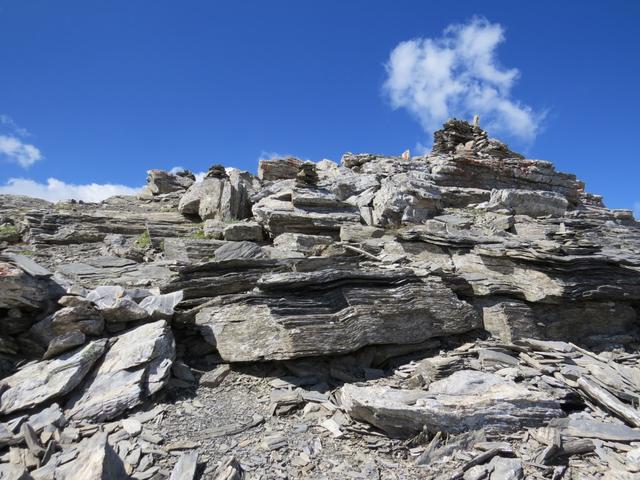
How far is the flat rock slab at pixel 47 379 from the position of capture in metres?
7.03

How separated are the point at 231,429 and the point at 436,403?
4.18 m

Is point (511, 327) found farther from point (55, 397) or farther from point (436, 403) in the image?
point (55, 397)

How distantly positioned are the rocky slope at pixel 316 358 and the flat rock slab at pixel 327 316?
5cm

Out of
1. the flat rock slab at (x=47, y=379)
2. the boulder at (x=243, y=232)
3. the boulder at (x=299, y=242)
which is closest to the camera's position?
the flat rock slab at (x=47, y=379)

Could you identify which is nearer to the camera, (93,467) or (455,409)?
Result: (93,467)

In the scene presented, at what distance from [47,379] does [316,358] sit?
6.06 meters

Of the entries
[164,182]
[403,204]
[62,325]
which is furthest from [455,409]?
[164,182]

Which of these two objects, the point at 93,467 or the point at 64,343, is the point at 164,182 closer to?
the point at 64,343

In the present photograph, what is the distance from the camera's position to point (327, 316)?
30.8 ft

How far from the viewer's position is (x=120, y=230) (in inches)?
727

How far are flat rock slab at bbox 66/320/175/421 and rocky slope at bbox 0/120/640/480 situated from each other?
4cm

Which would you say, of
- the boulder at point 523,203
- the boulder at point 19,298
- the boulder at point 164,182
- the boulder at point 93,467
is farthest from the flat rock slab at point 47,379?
the boulder at point 523,203

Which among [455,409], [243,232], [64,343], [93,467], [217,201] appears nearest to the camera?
[93,467]

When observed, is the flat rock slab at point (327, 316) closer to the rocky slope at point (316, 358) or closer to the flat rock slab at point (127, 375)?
the rocky slope at point (316, 358)
